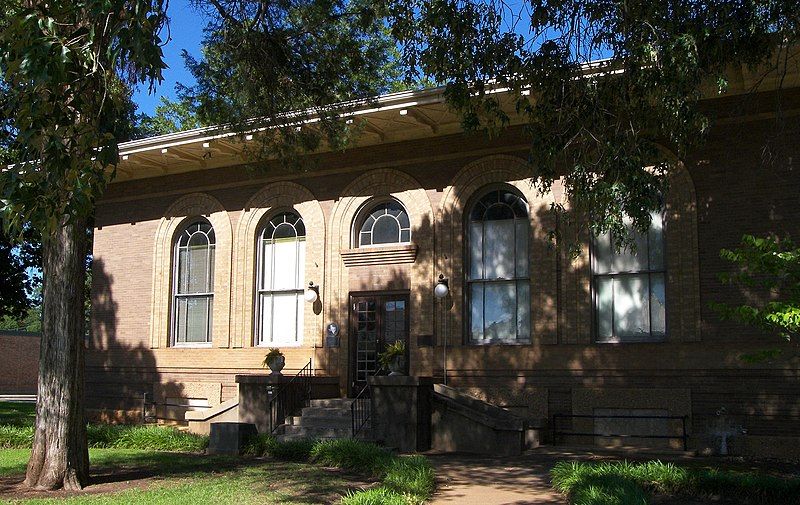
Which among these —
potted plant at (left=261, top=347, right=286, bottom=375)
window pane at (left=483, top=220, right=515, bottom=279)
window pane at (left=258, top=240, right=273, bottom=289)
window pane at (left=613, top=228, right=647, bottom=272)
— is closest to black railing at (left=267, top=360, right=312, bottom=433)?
potted plant at (left=261, top=347, right=286, bottom=375)

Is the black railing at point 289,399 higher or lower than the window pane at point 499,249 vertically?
lower

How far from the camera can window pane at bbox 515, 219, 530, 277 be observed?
18.0 m

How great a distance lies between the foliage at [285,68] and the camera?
14.7 m

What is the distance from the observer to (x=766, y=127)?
51.4 feet

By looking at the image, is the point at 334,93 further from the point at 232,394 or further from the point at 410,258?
the point at 232,394

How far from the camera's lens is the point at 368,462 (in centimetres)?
1341

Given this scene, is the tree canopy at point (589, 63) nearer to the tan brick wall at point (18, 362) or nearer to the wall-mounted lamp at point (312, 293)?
the wall-mounted lamp at point (312, 293)

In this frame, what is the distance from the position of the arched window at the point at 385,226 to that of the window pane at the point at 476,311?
1.92m

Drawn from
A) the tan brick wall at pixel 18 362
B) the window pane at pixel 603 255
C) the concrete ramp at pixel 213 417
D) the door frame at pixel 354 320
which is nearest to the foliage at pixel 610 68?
the window pane at pixel 603 255

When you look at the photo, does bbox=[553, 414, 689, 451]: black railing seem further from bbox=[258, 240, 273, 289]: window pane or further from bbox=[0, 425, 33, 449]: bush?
bbox=[0, 425, 33, 449]: bush

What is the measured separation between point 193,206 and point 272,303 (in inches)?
137

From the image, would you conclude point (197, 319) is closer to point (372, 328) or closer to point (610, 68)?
point (372, 328)

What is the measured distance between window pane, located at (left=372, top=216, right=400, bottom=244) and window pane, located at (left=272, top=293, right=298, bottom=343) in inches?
100

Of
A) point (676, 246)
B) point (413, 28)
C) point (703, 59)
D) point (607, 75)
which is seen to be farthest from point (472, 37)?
point (676, 246)
